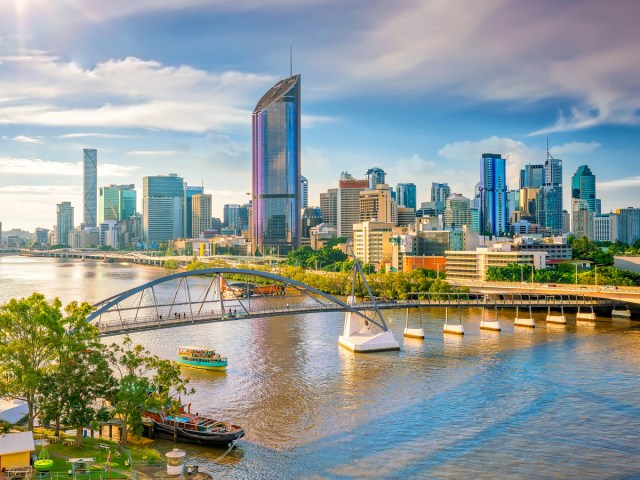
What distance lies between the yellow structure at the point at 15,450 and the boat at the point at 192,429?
7.82 metres

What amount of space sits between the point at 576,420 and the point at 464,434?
272 inches

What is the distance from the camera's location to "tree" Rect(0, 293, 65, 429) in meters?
28.5

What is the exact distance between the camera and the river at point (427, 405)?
29.8m

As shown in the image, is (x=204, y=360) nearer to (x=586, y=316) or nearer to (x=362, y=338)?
(x=362, y=338)

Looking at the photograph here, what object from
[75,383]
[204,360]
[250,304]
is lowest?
[204,360]

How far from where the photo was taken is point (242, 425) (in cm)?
3491

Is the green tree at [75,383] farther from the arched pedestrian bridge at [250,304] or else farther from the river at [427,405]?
the river at [427,405]

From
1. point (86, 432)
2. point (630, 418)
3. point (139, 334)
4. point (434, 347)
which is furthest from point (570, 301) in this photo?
point (86, 432)

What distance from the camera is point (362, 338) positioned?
5419cm

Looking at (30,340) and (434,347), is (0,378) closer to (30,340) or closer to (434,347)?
(30,340)

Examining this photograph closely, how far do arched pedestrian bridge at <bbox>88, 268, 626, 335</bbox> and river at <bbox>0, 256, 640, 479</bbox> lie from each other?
3472 mm

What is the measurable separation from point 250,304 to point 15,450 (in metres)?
64.2

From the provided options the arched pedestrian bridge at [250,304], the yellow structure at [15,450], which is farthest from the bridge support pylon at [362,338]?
the yellow structure at [15,450]

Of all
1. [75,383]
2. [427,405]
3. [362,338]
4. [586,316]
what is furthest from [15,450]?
[586,316]
